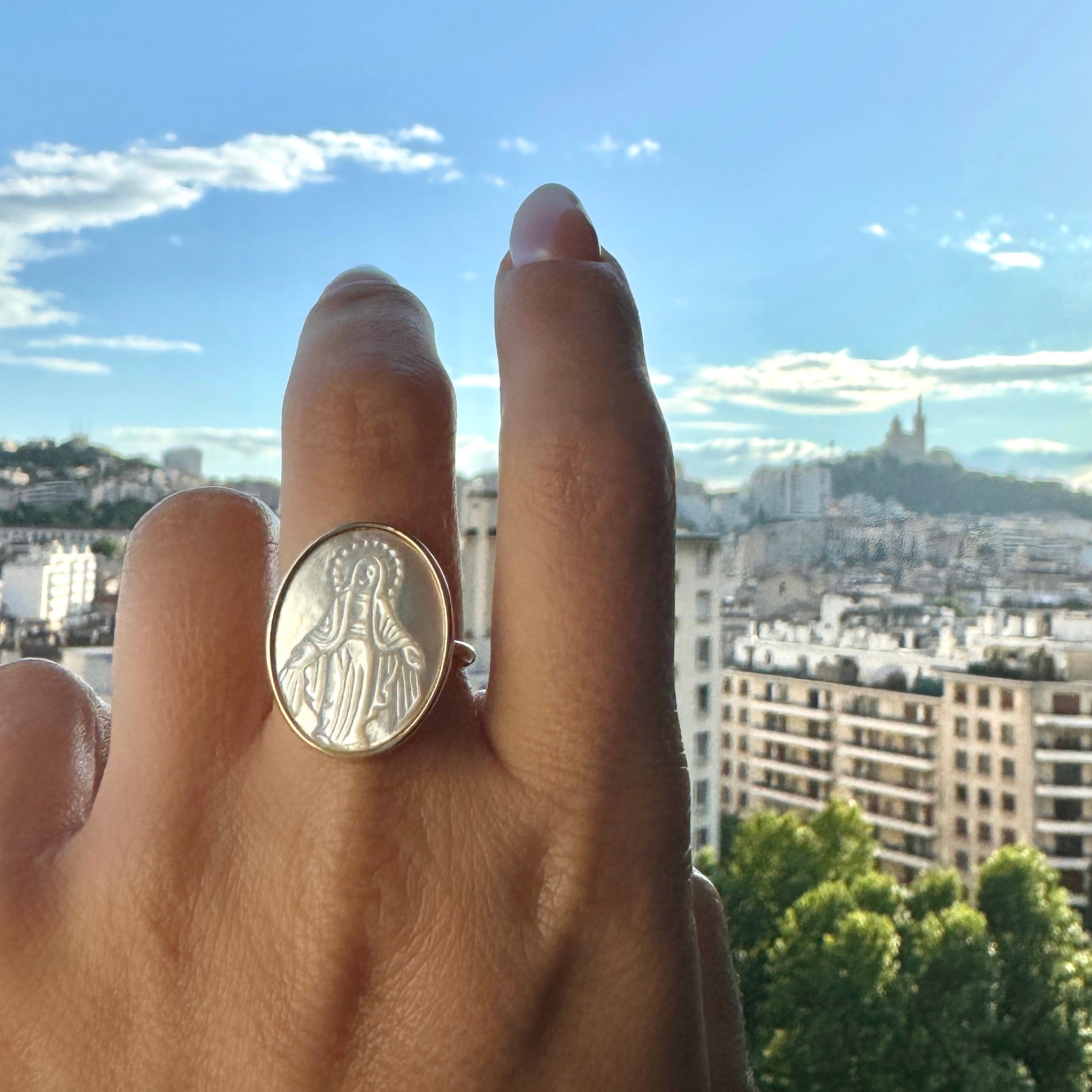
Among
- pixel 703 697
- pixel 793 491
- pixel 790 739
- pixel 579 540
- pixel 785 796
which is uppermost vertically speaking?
pixel 793 491

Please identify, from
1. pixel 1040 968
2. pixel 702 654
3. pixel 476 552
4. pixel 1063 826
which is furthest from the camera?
pixel 1063 826

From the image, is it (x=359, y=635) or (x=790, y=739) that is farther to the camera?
(x=790, y=739)

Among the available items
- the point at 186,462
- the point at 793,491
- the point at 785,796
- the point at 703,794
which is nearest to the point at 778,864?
the point at 785,796

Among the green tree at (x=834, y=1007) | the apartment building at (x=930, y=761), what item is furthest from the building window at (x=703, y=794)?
the apartment building at (x=930, y=761)

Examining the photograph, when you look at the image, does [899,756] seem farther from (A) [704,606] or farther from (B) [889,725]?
(A) [704,606]

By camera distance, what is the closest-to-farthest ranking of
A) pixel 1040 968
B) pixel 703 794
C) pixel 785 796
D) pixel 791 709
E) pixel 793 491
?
pixel 793 491
pixel 703 794
pixel 1040 968
pixel 791 709
pixel 785 796

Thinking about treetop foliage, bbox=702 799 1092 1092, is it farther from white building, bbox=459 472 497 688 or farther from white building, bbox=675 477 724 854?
white building, bbox=459 472 497 688

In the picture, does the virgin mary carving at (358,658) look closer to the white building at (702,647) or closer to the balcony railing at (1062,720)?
the white building at (702,647)

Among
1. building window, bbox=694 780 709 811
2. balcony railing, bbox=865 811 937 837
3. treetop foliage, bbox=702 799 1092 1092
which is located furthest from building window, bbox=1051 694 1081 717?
building window, bbox=694 780 709 811
